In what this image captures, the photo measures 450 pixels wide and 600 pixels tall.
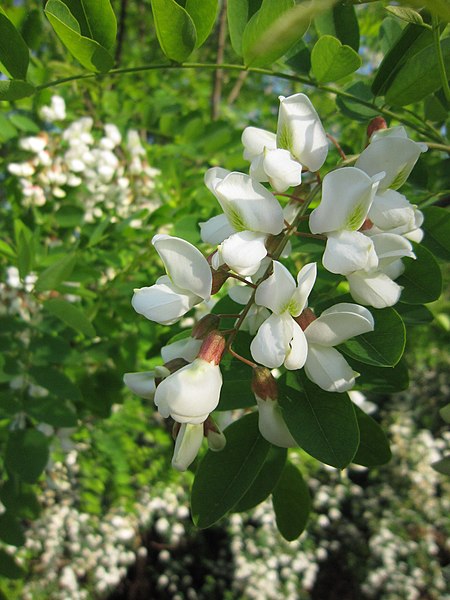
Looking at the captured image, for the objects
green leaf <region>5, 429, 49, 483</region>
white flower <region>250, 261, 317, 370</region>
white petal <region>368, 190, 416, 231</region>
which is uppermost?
white petal <region>368, 190, 416, 231</region>

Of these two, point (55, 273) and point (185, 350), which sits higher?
point (185, 350)

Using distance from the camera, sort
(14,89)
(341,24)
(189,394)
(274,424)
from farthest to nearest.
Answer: (341,24)
(14,89)
(274,424)
(189,394)

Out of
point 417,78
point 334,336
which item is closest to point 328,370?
point 334,336

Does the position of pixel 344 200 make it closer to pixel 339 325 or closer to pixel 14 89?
pixel 339 325

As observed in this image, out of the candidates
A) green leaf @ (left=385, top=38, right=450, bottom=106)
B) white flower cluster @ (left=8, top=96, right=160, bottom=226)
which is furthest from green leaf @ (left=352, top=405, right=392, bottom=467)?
white flower cluster @ (left=8, top=96, right=160, bottom=226)

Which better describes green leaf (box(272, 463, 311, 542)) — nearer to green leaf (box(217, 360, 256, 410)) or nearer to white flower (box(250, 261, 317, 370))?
green leaf (box(217, 360, 256, 410))
